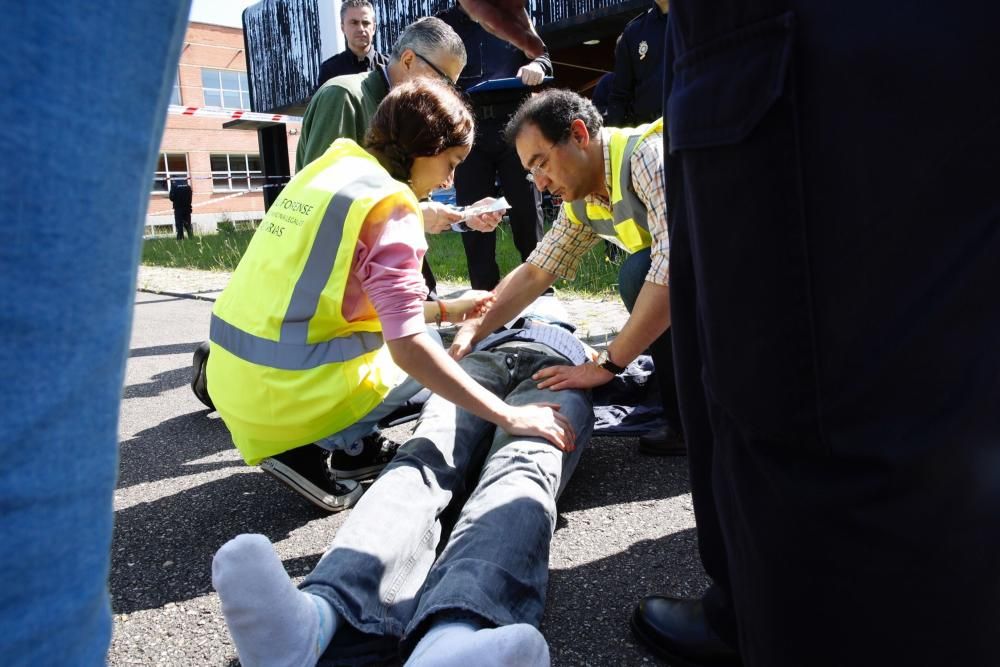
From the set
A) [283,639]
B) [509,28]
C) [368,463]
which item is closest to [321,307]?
[368,463]

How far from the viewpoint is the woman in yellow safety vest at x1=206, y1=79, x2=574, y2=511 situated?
1.92 metres

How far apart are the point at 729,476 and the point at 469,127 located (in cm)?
159

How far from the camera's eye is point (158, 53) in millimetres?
488

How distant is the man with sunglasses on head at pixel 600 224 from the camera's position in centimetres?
225

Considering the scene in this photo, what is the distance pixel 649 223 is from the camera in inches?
93.3

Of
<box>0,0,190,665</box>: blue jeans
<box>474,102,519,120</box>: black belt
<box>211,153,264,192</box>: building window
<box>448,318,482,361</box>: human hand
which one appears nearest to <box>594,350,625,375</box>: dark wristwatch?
<box>448,318,482,361</box>: human hand

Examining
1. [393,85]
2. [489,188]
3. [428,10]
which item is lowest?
[489,188]

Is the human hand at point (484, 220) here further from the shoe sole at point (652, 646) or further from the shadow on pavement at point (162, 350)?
the shadow on pavement at point (162, 350)

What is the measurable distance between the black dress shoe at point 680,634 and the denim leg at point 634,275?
1.17 m

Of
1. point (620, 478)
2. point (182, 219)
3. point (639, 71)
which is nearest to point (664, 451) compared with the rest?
point (620, 478)

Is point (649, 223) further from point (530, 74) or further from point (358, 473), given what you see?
point (530, 74)

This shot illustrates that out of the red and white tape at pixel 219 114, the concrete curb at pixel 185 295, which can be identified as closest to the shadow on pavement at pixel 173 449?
the concrete curb at pixel 185 295

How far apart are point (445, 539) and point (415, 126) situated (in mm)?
1146

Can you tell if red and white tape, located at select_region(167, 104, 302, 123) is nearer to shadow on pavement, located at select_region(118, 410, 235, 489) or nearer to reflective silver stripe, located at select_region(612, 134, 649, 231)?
shadow on pavement, located at select_region(118, 410, 235, 489)
